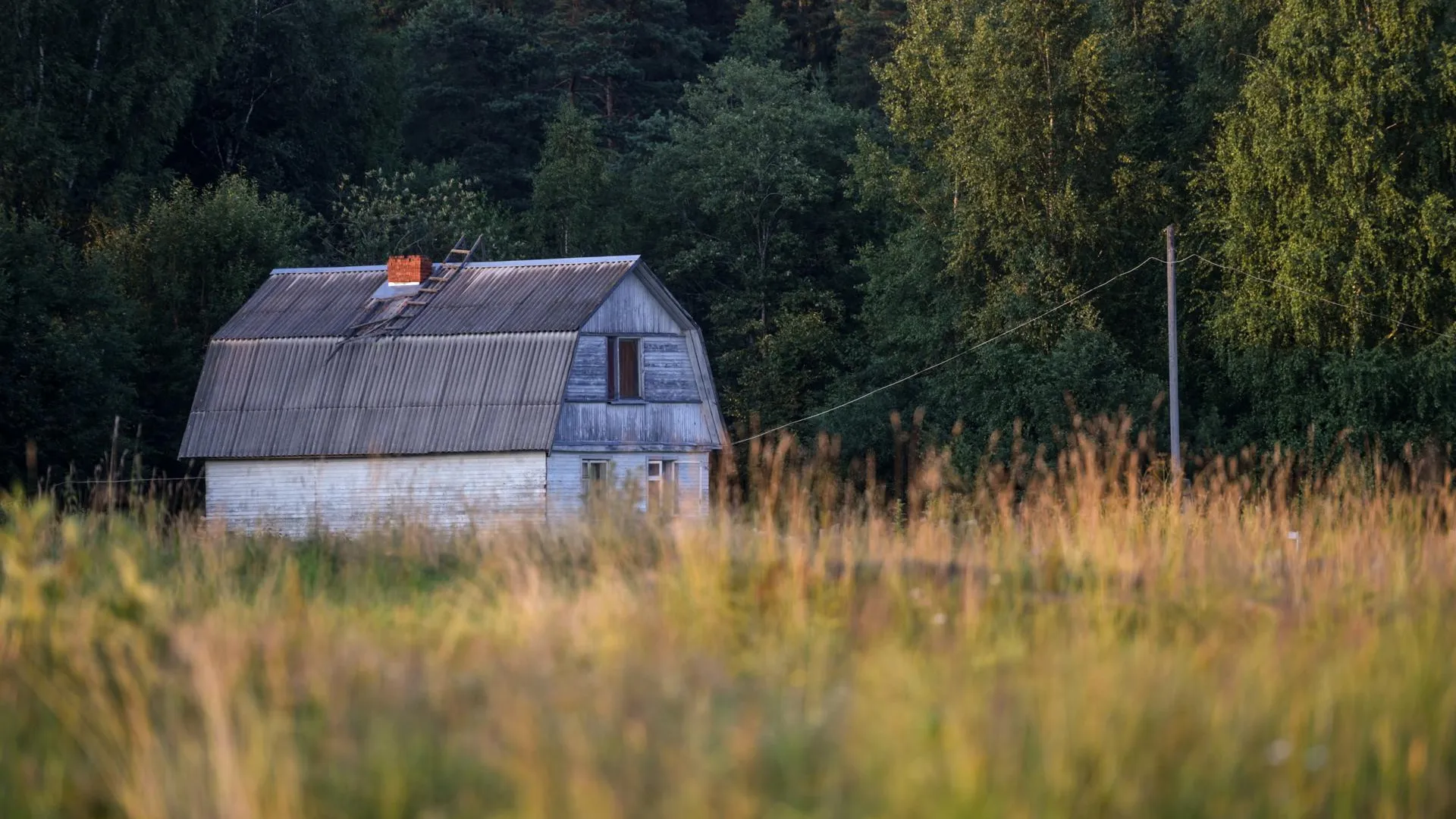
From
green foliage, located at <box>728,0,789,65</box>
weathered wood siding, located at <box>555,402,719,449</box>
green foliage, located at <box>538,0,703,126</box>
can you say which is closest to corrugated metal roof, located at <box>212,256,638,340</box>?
weathered wood siding, located at <box>555,402,719,449</box>

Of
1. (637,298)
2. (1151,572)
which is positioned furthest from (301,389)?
(1151,572)

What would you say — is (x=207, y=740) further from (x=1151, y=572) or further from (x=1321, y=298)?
(x=1321, y=298)

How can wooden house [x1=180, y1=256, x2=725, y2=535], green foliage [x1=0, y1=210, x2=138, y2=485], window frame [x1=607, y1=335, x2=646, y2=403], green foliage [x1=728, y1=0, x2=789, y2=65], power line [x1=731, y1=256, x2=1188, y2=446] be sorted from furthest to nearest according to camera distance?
green foliage [x1=728, y1=0, x2=789, y2=65], power line [x1=731, y1=256, x2=1188, y2=446], window frame [x1=607, y1=335, x2=646, y2=403], wooden house [x1=180, y1=256, x2=725, y2=535], green foliage [x1=0, y1=210, x2=138, y2=485]

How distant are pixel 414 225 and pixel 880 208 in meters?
13.5

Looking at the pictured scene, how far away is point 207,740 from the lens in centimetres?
555

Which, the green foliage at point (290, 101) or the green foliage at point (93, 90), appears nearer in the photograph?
the green foliage at point (93, 90)

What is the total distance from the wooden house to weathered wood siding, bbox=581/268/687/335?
0.04m

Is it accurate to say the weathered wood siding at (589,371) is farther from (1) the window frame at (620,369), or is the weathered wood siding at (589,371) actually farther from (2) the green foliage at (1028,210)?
(2) the green foliage at (1028,210)

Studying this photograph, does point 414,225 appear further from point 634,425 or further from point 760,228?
point 634,425

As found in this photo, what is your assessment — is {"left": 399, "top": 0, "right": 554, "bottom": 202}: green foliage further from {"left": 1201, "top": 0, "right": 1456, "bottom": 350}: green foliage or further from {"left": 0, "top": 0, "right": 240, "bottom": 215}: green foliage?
{"left": 1201, "top": 0, "right": 1456, "bottom": 350}: green foliage

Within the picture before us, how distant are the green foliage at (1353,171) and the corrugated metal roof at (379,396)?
15339 millimetres

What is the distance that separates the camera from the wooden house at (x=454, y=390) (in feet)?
104

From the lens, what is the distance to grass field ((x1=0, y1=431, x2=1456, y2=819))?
511cm

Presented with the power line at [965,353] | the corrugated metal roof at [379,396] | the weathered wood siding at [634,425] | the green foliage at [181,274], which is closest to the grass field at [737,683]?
the corrugated metal roof at [379,396]
